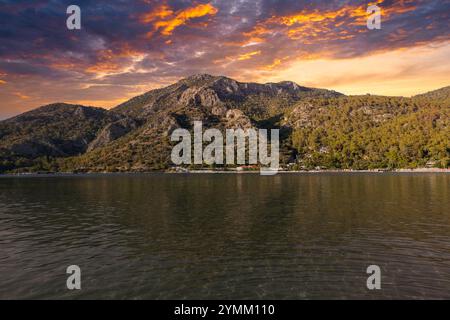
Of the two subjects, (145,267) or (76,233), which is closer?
(145,267)

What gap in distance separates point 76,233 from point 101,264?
18558 mm

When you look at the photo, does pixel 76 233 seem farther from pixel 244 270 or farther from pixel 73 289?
pixel 244 270

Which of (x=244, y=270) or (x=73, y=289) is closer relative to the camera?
(x=73, y=289)

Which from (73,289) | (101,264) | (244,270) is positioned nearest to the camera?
(73,289)

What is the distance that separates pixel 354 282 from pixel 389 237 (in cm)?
1934

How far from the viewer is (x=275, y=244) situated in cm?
4119
